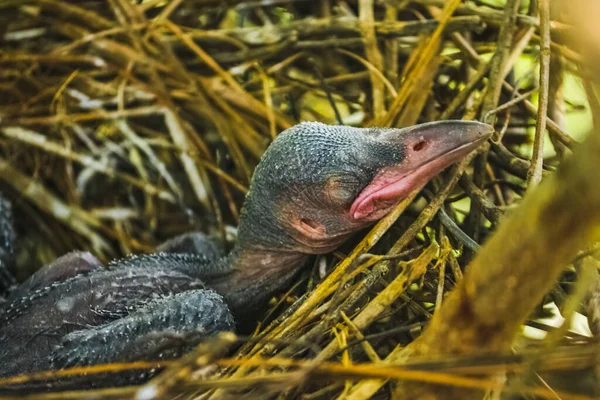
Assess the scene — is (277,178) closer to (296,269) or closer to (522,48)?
(296,269)

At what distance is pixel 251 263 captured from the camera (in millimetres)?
1303

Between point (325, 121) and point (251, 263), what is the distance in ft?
1.64

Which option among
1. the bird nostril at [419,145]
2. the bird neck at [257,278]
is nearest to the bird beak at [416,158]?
the bird nostril at [419,145]

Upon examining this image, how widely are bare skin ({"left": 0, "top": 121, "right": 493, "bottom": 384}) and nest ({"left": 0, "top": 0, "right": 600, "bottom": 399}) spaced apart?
56mm

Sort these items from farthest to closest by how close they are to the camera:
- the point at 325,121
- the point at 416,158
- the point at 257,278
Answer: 1. the point at 325,121
2. the point at 257,278
3. the point at 416,158

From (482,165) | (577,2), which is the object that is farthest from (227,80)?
(577,2)

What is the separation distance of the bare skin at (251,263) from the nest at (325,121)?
56mm

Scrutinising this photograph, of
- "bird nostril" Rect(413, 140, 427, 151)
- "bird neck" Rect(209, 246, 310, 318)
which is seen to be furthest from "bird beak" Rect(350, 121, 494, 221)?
"bird neck" Rect(209, 246, 310, 318)

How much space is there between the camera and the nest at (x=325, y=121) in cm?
73

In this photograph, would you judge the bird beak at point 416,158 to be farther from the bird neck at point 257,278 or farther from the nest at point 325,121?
the bird neck at point 257,278

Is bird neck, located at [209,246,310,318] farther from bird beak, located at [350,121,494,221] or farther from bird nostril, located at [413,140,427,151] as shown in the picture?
bird nostril, located at [413,140,427,151]

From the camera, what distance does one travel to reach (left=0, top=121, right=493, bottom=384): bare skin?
1.07 m

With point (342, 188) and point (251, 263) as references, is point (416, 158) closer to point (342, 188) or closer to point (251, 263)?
point (342, 188)

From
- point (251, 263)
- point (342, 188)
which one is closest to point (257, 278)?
point (251, 263)
